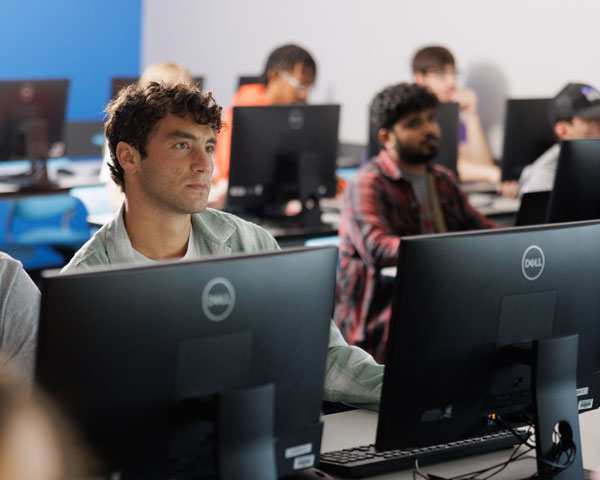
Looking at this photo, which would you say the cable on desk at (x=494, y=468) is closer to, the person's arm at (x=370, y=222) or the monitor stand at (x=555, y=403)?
the monitor stand at (x=555, y=403)

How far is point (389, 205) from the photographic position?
11.2ft

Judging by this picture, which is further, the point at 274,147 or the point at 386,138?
the point at 274,147

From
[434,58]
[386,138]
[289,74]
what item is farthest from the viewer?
[434,58]

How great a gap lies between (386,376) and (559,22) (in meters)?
4.01

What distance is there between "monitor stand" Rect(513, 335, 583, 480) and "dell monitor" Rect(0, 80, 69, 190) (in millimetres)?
3724

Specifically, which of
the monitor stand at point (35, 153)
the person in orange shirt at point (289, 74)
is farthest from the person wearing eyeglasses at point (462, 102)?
the monitor stand at point (35, 153)

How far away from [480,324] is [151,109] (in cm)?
95

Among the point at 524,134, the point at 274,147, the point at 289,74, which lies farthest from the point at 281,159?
the point at 524,134

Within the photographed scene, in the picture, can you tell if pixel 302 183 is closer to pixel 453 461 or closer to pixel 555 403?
pixel 453 461

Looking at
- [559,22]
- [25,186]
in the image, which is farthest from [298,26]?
[25,186]

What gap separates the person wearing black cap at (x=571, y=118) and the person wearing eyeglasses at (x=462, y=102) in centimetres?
143

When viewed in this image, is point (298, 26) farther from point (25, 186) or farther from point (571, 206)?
point (571, 206)

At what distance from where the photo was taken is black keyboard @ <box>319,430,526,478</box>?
62.1 inches

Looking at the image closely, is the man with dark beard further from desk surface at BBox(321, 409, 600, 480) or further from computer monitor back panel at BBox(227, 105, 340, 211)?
desk surface at BBox(321, 409, 600, 480)
